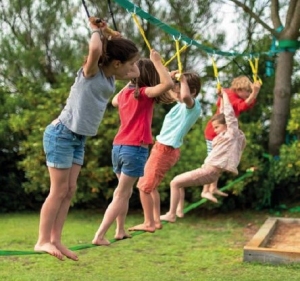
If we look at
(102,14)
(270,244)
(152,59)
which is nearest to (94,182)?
(102,14)

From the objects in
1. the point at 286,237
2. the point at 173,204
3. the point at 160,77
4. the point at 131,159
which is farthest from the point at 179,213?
the point at 286,237

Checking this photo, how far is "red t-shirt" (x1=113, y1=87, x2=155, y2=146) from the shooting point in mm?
4035

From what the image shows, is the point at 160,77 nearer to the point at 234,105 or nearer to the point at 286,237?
the point at 234,105

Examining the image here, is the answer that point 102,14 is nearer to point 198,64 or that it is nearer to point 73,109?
point 198,64

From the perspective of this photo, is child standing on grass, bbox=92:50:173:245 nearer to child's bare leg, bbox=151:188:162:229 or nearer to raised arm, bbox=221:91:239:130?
child's bare leg, bbox=151:188:162:229

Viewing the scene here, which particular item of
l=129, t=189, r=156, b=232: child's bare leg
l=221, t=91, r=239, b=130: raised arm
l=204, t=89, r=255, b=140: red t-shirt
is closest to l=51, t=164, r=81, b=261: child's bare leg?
l=129, t=189, r=156, b=232: child's bare leg

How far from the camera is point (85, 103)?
3418mm

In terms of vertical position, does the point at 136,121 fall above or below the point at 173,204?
above

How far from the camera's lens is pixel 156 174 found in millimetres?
4723

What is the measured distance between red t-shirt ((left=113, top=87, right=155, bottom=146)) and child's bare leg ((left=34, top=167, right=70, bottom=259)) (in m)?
0.67

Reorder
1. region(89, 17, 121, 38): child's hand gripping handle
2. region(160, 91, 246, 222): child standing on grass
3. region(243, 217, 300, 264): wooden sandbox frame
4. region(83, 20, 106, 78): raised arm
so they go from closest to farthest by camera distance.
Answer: region(83, 20, 106, 78): raised arm < region(89, 17, 121, 38): child's hand gripping handle < region(160, 91, 246, 222): child standing on grass < region(243, 217, 300, 264): wooden sandbox frame

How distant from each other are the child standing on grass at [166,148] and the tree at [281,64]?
4.40 metres

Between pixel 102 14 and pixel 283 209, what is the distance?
162 inches

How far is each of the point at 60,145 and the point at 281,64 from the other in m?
6.37
